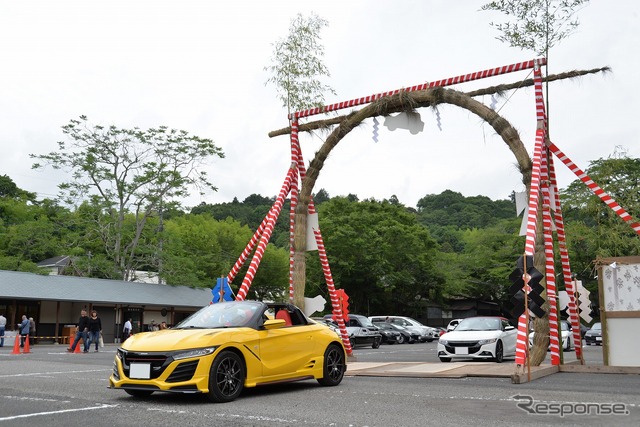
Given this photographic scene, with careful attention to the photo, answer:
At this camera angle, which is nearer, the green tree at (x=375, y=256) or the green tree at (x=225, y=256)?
the green tree at (x=375, y=256)

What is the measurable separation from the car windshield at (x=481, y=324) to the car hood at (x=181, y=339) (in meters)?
10.7

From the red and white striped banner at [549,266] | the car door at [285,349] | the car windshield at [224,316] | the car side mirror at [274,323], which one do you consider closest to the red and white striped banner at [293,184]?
the red and white striped banner at [549,266]

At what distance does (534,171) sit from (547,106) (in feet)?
12.0

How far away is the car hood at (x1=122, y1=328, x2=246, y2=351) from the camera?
802cm

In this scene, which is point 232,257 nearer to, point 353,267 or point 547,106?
point 353,267

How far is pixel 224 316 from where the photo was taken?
9.34 m

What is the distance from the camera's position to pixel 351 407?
309 inches

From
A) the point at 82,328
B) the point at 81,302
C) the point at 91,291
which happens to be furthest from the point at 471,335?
the point at 91,291

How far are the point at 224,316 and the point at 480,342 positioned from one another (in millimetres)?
9509

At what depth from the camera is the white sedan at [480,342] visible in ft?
54.7

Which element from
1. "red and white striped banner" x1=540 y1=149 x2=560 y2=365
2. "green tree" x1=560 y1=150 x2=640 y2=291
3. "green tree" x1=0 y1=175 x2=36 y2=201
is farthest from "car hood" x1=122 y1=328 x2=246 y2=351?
"green tree" x1=0 y1=175 x2=36 y2=201

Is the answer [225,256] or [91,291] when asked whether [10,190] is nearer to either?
[225,256]

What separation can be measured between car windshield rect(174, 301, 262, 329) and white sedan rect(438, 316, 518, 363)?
351 inches

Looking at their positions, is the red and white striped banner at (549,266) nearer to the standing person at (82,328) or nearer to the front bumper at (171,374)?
the front bumper at (171,374)
